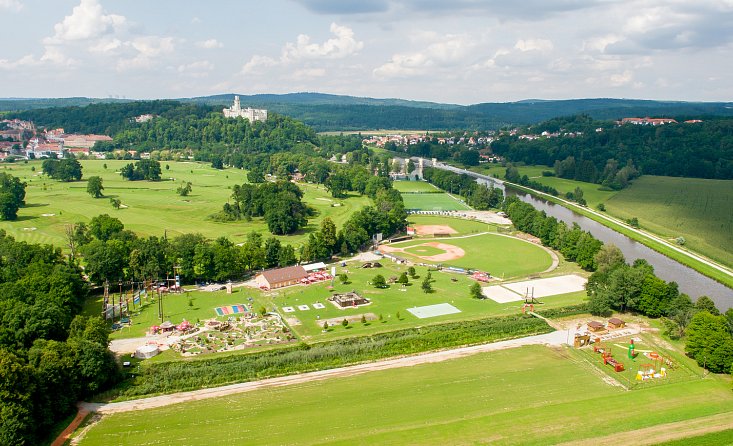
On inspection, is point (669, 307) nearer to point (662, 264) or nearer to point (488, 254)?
point (662, 264)

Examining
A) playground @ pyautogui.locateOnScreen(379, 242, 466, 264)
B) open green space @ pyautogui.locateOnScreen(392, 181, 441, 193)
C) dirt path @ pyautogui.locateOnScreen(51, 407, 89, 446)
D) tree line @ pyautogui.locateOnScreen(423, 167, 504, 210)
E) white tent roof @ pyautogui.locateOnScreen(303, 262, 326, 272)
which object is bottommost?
dirt path @ pyautogui.locateOnScreen(51, 407, 89, 446)

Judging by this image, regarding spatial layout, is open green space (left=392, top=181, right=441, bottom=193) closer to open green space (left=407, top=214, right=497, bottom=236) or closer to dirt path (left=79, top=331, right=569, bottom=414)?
open green space (left=407, top=214, right=497, bottom=236)

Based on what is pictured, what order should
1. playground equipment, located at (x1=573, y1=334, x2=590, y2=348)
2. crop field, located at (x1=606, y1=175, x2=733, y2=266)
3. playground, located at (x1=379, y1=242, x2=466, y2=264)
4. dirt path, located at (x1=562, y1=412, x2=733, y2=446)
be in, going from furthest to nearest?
crop field, located at (x1=606, y1=175, x2=733, y2=266), playground, located at (x1=379, y1=242, x2=466, y2=264), playground equipment, located at (x1=573, y1=334, x2=590, y2=348), dirt path, located at (x1=562, y1=412, x2=733, y2=446)

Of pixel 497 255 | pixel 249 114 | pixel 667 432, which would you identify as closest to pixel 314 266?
pixel 497 255

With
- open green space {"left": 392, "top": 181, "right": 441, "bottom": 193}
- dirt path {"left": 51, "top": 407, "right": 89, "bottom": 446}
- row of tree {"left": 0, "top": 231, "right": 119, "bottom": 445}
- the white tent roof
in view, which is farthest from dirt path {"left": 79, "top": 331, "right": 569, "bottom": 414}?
open green space {"left": 392, "top": 181, "right": 441, "bottom": 193}

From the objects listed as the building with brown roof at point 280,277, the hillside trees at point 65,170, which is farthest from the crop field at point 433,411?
the hillside trees at point 65,170

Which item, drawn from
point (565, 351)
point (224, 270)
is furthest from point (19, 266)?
point (565, 351)

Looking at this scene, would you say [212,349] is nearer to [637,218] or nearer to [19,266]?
[19,266]
